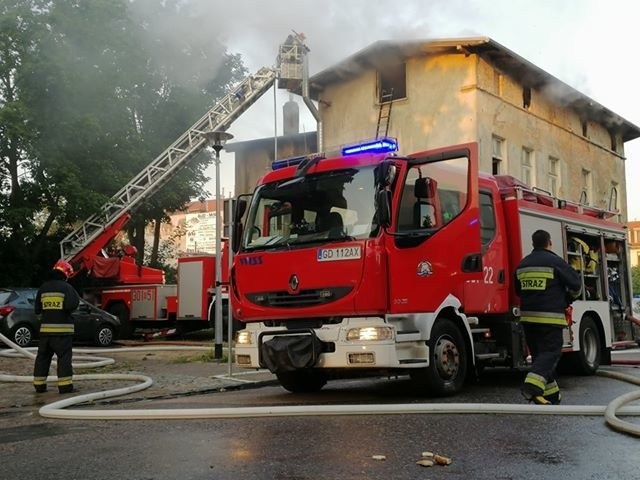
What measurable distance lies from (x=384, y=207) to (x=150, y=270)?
14.5 meters

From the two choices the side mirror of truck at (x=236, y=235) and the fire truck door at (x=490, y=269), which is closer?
the fire truck door at (x=490, y=269)

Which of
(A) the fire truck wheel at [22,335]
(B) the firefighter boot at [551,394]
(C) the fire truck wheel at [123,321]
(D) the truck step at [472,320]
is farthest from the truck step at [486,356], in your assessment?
(C) the fire truck wheel at [123,321]

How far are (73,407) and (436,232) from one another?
410 centimetres

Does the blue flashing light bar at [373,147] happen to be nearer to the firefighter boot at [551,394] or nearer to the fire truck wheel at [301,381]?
the fire truck wheel at [301,381]

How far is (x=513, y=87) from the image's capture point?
21.6 meters

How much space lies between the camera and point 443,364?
23.1 ft

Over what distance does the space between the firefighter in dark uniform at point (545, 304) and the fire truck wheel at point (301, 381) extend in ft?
8.08

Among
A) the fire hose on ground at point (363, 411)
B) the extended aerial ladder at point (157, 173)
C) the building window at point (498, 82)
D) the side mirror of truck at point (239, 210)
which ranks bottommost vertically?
the fire hose on ground at point (363, 411)

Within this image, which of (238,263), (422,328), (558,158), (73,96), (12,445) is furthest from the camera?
(558,158)

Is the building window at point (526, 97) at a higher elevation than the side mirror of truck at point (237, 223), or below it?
higher

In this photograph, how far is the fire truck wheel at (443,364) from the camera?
22.5 ft

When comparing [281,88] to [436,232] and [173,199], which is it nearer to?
[173,199]

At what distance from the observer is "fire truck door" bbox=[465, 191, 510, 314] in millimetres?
7461

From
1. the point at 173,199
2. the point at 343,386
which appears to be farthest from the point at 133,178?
the point at 343,386
